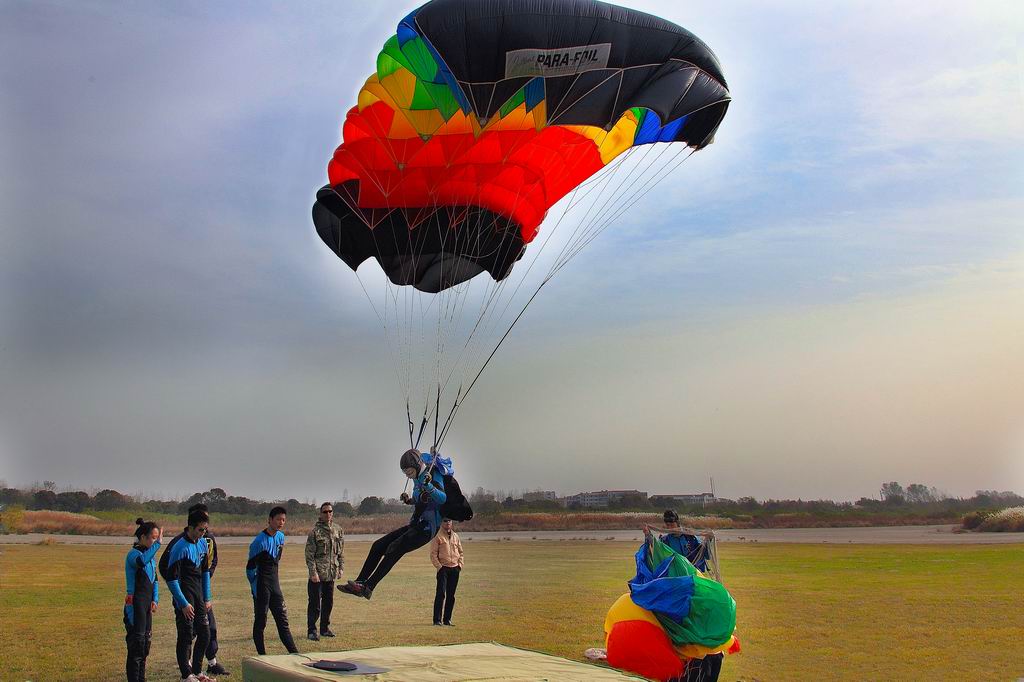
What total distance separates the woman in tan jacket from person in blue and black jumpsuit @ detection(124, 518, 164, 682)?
11.2 feet

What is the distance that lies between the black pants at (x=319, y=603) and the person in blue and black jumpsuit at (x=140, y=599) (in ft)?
7.29

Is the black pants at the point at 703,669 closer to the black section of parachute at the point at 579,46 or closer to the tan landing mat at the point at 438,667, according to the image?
the tan landing mat at the point at 438,667

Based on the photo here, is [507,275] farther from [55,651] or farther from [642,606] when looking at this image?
[55,651]

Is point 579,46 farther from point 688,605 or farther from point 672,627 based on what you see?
point 672,627

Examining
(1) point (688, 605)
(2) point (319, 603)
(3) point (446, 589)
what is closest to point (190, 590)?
(2) point (319, 603)

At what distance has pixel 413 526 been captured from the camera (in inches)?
290

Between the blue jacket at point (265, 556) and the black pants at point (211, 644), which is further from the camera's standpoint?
the blue jacket at point (265, 556)

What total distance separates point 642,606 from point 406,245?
5.78 metres

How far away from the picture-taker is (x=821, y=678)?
6.17 m

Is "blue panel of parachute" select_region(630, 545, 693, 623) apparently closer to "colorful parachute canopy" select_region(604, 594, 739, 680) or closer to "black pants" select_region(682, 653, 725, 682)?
"colorful parachute canopy" select_region(604, 594, 739, 680)

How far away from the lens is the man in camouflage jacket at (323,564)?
24.9 feet

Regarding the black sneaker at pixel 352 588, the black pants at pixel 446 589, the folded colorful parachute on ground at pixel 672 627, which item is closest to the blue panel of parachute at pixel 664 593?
the folded colorful parachute on ground at pixel 672 627

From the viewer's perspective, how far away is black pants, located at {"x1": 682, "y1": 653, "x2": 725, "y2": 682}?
17.7 ft

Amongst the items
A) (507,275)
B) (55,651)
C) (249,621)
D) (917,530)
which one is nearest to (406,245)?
(507,275)
